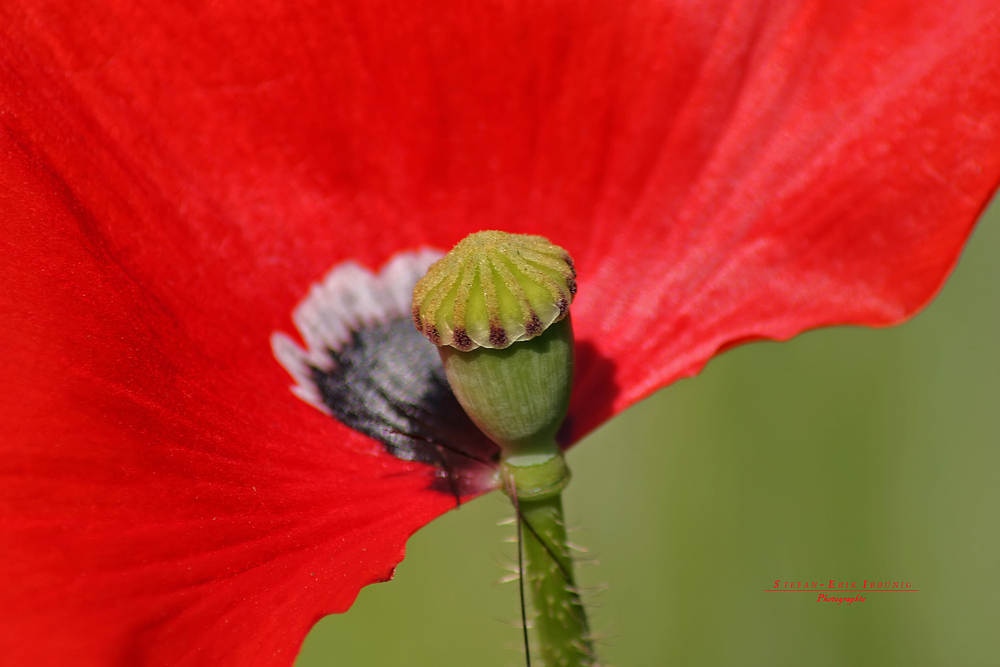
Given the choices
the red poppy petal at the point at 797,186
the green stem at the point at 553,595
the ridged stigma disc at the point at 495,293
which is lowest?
the green stem at the point at 553,595

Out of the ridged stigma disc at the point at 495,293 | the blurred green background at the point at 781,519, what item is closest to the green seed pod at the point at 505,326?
the ridged stigma disc at the point at 495,293

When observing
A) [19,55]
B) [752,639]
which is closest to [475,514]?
[752,639]

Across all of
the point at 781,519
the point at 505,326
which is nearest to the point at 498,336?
the point at 505,326

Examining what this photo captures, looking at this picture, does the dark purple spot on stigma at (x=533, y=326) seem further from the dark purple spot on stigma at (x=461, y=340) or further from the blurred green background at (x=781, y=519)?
the blurred green background at (x=781, y=519)

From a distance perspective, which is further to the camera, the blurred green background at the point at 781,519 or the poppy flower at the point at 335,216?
the blurred green background at the point at 781,519

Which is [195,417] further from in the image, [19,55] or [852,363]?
[852,363]
